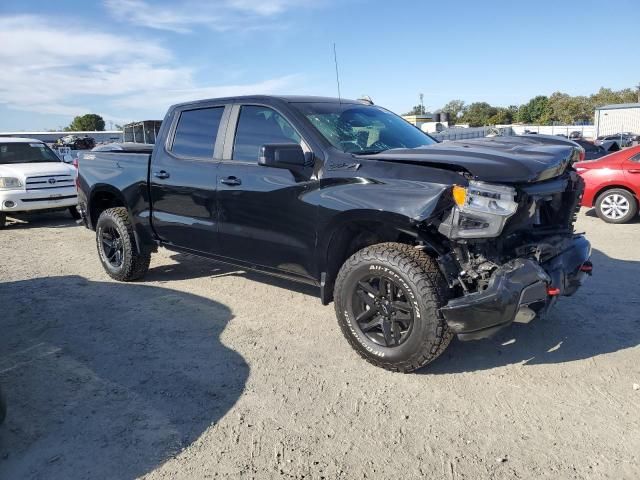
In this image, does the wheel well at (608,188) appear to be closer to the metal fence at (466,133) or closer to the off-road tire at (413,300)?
the metal fence at (466,133)

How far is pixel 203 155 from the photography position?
15.6 feet

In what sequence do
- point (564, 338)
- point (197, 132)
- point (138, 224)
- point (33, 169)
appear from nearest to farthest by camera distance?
point (564, 338) < point (197, 132) < point (138, 224) < point (33, 169)

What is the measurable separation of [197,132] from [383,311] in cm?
257

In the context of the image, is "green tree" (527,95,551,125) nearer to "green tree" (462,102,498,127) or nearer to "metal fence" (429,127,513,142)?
"green tree" (462,102,498,127)

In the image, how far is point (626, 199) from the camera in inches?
354

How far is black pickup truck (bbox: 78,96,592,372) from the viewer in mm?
3174

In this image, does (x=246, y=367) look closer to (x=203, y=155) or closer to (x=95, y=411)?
(x=95, y=411)

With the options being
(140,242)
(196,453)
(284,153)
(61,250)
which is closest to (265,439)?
(196,453)

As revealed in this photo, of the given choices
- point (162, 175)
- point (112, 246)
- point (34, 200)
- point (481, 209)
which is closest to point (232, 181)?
point (162, 175)

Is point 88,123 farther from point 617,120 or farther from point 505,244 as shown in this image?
point 505,244

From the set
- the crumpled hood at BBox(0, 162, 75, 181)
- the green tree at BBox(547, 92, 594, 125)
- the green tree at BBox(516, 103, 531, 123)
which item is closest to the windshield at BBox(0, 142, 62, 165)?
the crumpled hood at BBox(0, 162, 75, 181)

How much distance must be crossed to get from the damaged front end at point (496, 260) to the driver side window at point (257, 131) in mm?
1540

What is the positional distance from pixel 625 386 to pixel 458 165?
1.81 m

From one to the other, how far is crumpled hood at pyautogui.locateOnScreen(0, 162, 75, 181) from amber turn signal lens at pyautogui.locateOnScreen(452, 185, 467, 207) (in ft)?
30.5
